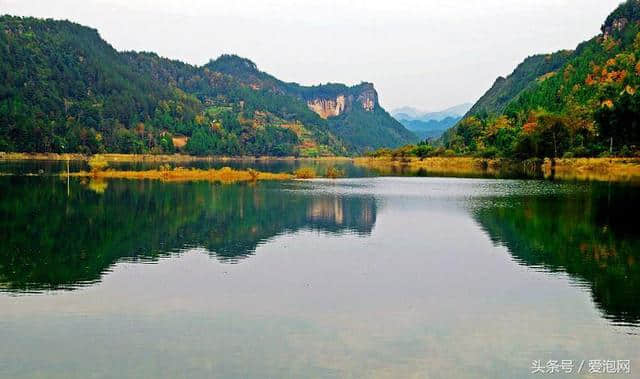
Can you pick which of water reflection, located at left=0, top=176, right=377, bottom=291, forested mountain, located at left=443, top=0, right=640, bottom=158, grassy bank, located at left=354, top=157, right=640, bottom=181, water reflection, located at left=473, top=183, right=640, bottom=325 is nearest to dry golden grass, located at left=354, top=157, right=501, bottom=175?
grassy bank, located at left=354, top=157, right=640, bottom=181

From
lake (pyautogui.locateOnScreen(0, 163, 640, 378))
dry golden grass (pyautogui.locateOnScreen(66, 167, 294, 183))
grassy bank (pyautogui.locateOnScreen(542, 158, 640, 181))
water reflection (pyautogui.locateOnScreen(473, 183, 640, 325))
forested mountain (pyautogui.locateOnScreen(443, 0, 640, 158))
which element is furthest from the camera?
forested mountain (pyautogui.locateOnScreen(443, 0, 640, 158))

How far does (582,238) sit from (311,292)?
19.4 m

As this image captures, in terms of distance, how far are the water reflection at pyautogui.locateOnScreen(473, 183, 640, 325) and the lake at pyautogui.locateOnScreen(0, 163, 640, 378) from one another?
5.9 inches

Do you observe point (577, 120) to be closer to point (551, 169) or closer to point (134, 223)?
point (551, 169)

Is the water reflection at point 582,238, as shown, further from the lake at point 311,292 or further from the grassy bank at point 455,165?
the grassy bank at point 455,165

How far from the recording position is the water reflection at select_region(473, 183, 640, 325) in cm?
2281

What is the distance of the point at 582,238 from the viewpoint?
34.7 m

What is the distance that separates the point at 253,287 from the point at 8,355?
953 cm

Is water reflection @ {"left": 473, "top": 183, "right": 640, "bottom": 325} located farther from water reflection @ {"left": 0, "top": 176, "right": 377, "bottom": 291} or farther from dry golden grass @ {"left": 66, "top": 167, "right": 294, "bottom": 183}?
dry golden grass @ {"left": 66, "top": 167, "right": 294, "bottom": 183}

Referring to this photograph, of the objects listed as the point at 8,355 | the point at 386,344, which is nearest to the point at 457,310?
the point at 386,344

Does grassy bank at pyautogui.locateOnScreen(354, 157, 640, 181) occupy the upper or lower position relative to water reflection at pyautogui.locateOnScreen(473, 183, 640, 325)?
upper

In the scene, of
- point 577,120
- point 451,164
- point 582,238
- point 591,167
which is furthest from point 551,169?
point 582,238

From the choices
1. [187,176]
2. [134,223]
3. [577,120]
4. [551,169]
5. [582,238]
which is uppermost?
[577,120]

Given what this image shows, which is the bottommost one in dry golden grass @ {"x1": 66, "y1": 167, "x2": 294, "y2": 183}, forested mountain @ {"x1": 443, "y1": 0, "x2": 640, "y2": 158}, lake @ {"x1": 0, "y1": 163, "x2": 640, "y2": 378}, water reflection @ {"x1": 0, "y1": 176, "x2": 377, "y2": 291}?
lake @ {"x1": 0, "y1": 163, "x2": 640, "y2": 378}
